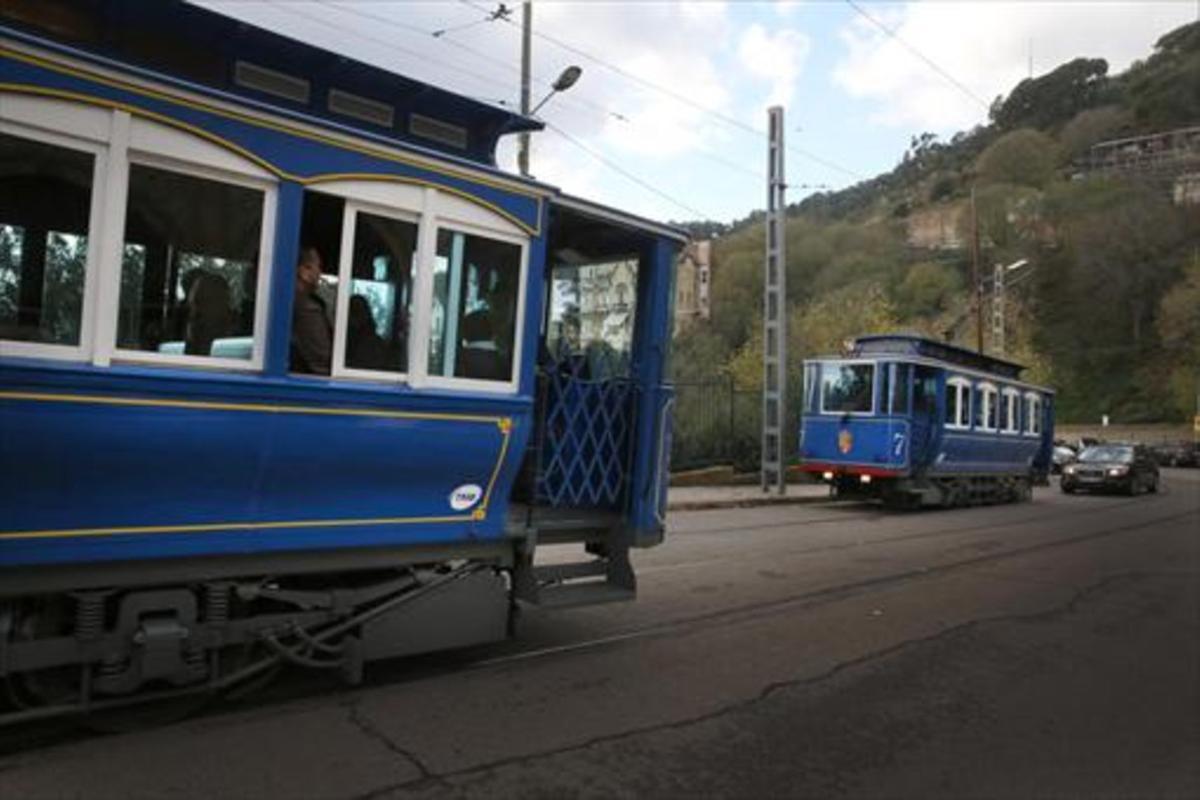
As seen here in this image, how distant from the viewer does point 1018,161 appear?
108375 mm

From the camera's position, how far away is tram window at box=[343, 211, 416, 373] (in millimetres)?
6004

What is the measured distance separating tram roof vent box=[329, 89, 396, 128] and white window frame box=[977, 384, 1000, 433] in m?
22.1

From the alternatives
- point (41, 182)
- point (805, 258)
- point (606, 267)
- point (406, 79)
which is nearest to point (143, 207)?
point (41, 182)

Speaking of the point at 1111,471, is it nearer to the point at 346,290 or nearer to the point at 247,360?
the point at 346,290

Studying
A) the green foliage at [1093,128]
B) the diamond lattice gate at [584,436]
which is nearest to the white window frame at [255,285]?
the diamond lattice gate at [584,436]

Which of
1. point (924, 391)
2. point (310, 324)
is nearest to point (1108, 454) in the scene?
point (924, 391)

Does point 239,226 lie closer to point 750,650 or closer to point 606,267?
point 606,267

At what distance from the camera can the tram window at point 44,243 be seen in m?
4.82

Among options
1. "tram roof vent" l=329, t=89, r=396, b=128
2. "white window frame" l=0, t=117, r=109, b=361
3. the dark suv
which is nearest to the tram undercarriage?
the dark suv

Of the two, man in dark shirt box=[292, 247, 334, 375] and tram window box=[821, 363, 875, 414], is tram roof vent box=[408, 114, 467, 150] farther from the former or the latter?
tram window box=[821, 363, 875, 414]

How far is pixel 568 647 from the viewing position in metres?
8.02

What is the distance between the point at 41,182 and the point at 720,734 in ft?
14.7

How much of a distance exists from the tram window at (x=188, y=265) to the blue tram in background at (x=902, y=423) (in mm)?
18580

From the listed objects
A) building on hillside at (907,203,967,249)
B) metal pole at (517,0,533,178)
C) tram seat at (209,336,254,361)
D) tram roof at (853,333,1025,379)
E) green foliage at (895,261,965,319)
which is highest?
building on hillside at (907,203,967,249)
